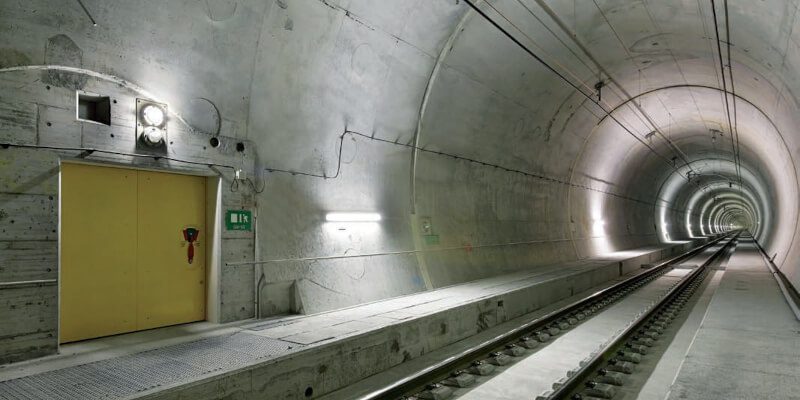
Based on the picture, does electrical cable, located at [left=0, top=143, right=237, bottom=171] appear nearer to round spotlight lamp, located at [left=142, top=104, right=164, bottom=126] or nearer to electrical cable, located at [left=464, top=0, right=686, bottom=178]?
round spotlight lamp, located at [left=142, top=104, right=164, bottom=126]

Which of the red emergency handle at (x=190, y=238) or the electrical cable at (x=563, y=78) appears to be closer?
the red emergency handle at (x=190, y=238)

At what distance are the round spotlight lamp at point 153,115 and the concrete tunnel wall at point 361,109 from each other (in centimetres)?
18

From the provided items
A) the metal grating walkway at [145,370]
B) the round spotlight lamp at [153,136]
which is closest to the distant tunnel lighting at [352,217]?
the metal grating walkway at [145,370]

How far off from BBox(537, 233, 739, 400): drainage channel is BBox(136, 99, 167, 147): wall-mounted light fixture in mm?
5197

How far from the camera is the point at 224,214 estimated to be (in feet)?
22.5

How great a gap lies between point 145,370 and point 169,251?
223 cm

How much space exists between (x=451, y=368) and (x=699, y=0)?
285 inches

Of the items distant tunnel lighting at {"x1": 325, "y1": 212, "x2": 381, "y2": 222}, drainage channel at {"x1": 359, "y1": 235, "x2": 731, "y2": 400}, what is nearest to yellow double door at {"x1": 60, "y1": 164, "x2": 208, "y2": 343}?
distant tunnel lighting at {"x1": 325, "y1": 212, "x2": 381, "y2": 222}

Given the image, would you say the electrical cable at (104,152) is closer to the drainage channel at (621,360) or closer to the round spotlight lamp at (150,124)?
the round spotlight lamp at (150,124)

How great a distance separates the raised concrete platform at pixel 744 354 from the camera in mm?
4746

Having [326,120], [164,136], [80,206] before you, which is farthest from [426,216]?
[80,206]

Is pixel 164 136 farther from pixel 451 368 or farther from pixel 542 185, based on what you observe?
pixel 542 185

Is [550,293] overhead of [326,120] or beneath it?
beneath

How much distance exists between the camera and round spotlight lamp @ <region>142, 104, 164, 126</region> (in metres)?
5.94
